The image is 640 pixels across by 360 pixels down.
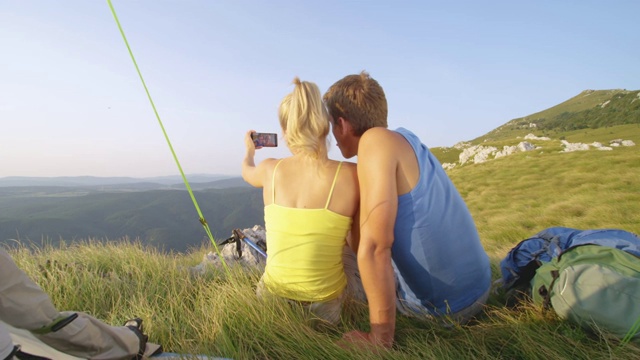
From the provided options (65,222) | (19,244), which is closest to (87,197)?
(65,222)

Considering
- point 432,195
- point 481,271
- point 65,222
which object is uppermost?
point 432,195

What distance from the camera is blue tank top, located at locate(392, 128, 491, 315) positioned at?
6.33 ft

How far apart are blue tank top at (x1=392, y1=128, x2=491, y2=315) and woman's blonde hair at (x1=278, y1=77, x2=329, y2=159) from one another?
20.3 inches

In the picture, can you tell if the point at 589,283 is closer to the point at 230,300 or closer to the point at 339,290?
the point at 339,290

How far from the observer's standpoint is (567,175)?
15.7 m

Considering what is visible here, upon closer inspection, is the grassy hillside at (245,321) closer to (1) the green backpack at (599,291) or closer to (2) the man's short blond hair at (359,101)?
(1) the green backpack at (599,291)

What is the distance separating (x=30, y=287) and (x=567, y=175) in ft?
64.0

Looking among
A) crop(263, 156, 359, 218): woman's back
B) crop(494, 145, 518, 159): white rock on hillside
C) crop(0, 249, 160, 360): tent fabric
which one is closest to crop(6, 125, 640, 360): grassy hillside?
crop(0, 249, 160, 360): tent fabric

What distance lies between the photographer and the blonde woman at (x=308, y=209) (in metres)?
2.09

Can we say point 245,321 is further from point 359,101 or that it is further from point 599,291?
point 599,291

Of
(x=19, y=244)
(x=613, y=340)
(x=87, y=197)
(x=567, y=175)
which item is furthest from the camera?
(x=87, y=197)

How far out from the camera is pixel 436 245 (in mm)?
1992

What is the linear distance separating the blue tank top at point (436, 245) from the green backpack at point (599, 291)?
46 cm

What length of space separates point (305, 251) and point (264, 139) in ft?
4.38
